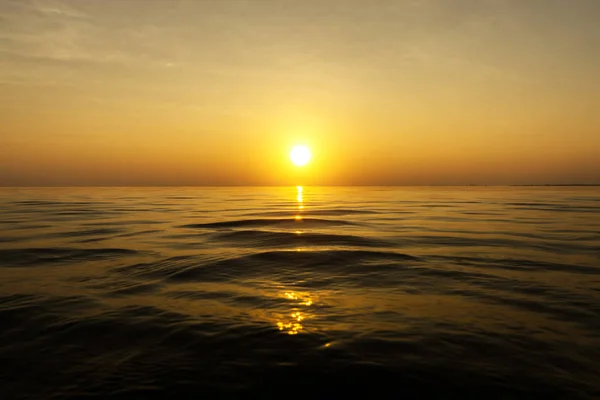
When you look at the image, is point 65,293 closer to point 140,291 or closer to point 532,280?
point 140,291

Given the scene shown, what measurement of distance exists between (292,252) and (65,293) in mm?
6228

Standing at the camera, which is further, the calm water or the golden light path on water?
the golden light path on water

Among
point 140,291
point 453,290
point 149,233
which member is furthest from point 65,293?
point 149,233

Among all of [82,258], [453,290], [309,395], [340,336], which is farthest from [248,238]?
[309,395]

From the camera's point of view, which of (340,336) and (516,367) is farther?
(340,336)

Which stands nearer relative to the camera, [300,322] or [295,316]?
[300,322]

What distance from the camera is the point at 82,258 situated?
1122 cm

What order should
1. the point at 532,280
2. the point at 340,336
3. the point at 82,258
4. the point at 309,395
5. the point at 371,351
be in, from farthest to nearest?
the point at 82,258 < the point at 532,280 < the point at 340,336 < the point at 371,351 < the point at 309,395

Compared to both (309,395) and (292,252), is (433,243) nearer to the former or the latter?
(292,252)

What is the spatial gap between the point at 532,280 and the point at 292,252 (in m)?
6.41

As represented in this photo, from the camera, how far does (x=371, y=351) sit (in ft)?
16.5

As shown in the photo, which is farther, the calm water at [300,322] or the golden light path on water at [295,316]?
the golden light path on water at [295,316]

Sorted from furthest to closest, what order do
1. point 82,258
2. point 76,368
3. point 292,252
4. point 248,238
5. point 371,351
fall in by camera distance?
point 248,238
point 292,252
point 82,258
point 371,351
point 76,368

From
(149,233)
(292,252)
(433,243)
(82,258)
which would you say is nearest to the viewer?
(82,258)
